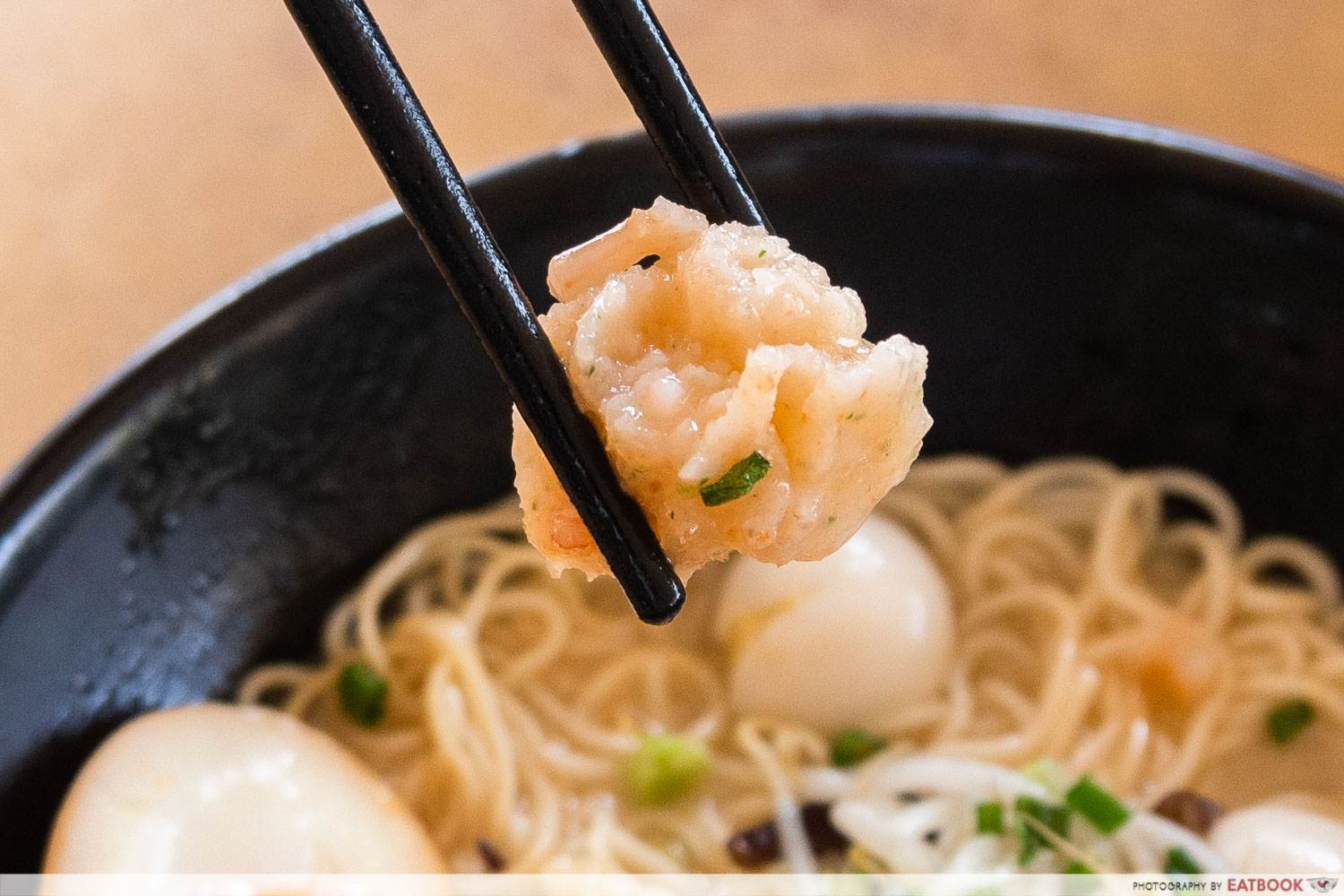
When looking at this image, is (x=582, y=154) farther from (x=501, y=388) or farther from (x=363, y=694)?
(x=363, y=694)

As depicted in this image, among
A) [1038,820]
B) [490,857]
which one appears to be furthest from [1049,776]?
[490,857]

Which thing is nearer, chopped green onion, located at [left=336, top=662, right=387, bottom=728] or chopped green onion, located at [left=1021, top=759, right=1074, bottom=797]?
chopped green onion, located at [left=1021, top=759, right=1074, bottom=797]

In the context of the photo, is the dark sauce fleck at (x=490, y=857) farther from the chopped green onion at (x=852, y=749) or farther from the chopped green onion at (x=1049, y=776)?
the chopped green onion at (x=1049, y=776)

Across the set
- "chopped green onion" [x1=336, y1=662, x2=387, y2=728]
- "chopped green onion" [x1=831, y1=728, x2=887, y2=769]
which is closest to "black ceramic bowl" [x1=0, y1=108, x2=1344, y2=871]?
"chopped green onion" [x1=336, y1=662, x2=387, y2=728]

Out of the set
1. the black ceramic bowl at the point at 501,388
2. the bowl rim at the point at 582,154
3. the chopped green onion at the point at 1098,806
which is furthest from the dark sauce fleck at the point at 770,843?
the bowl rim at the point at 582,154

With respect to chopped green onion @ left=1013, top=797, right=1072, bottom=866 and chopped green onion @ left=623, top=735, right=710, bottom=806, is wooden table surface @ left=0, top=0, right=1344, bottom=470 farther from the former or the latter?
chopped green onion @ left=1013, top=797, right=1072, bottom=866
